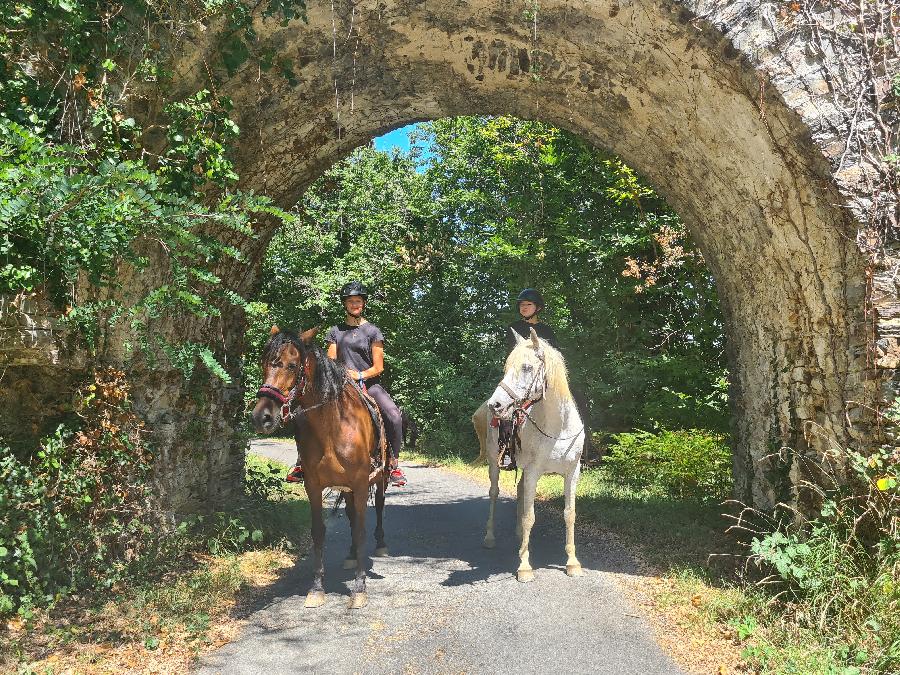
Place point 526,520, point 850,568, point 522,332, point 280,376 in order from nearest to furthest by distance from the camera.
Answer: point 850,568 → point 280,376 → point 526,520 → point 522,332

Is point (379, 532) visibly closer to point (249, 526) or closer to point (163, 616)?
point (249, 526)

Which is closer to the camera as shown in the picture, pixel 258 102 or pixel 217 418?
pixel 258 102

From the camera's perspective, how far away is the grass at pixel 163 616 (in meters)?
4.44

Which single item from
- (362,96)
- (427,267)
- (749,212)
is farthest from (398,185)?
(749,212)

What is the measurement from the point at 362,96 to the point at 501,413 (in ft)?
13.0

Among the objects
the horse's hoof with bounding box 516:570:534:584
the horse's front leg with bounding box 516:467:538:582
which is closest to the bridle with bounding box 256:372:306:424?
the horse's front leg with bounding box 516:467:538:582

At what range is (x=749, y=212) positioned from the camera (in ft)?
19.6

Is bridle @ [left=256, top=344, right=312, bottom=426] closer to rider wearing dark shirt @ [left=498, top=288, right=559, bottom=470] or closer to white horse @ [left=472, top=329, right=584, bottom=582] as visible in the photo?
white horse @ [left=472, top=329, right=584, bottom=582]

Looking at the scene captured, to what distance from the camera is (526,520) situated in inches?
251

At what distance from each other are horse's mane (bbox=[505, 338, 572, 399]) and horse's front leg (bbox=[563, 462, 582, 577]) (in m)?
0.91

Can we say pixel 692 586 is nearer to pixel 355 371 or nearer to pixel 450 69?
pixel 355 371

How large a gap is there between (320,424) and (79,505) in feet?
7.40

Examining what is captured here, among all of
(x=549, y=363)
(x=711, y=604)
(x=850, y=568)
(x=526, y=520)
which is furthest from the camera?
(x=526, y=520)

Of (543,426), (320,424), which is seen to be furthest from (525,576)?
(320,424)
